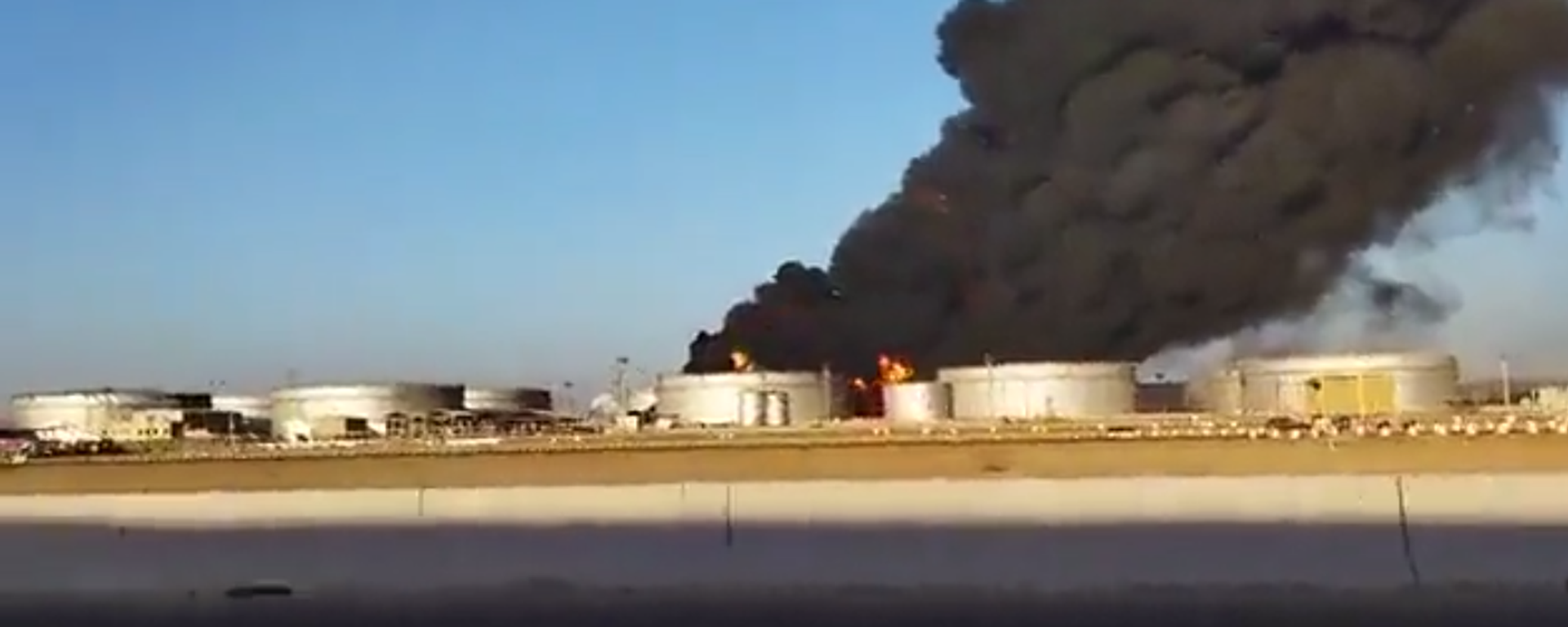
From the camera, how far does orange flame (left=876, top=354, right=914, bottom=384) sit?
94000 mm

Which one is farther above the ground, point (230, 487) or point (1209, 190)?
point (1209, 190)

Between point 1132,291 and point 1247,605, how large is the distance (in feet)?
207

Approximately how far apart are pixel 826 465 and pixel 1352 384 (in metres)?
34.7

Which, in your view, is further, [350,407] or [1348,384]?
[350,407]

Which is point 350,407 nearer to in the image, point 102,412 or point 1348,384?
point 102,412

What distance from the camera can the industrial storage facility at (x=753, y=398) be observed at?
9294 centimetres

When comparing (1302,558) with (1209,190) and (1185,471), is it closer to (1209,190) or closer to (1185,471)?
(1185,471)

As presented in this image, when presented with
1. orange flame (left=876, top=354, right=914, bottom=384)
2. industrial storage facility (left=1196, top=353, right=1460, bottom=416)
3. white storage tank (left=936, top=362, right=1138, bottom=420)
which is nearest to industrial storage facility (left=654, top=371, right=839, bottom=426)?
→ orange flame (left=876, top=354, right=914, bottom=384)

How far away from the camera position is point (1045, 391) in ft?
281

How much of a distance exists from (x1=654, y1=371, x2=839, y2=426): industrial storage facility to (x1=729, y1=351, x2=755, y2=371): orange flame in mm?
3135

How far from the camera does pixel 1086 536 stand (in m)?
27.8

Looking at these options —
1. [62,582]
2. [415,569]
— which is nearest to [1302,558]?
[415,569]

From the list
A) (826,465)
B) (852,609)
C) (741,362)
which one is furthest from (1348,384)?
(852,609)

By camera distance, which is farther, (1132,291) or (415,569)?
(1132,291)
